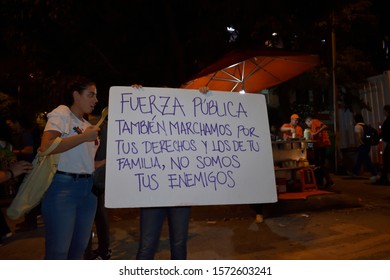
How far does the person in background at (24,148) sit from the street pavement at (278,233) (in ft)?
0.57

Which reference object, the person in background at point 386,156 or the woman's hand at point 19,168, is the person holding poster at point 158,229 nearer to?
the woman's hand at point 19,168

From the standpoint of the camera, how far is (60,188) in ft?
8.85

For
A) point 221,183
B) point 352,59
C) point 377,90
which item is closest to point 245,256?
point 221,183

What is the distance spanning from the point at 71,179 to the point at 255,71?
5310 millimetres

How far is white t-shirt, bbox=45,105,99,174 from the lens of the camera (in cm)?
271

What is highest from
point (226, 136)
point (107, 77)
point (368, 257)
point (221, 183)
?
point (107, 77)

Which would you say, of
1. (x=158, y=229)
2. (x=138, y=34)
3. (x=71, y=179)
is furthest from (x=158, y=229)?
(x=138, y=34)

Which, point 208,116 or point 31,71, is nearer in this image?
point 208,116

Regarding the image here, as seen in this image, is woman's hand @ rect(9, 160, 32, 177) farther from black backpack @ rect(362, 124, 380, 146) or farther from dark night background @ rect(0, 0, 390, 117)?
black backpack @ rect(362, 124, 380, 146)

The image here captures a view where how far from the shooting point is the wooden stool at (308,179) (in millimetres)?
7317

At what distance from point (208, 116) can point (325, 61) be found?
33.6 ft

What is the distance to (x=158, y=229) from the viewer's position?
3.02 meters

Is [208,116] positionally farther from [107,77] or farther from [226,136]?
[107,77]

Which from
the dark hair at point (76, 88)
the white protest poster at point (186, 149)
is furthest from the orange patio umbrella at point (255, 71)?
the dark hair at point (76, 88)
